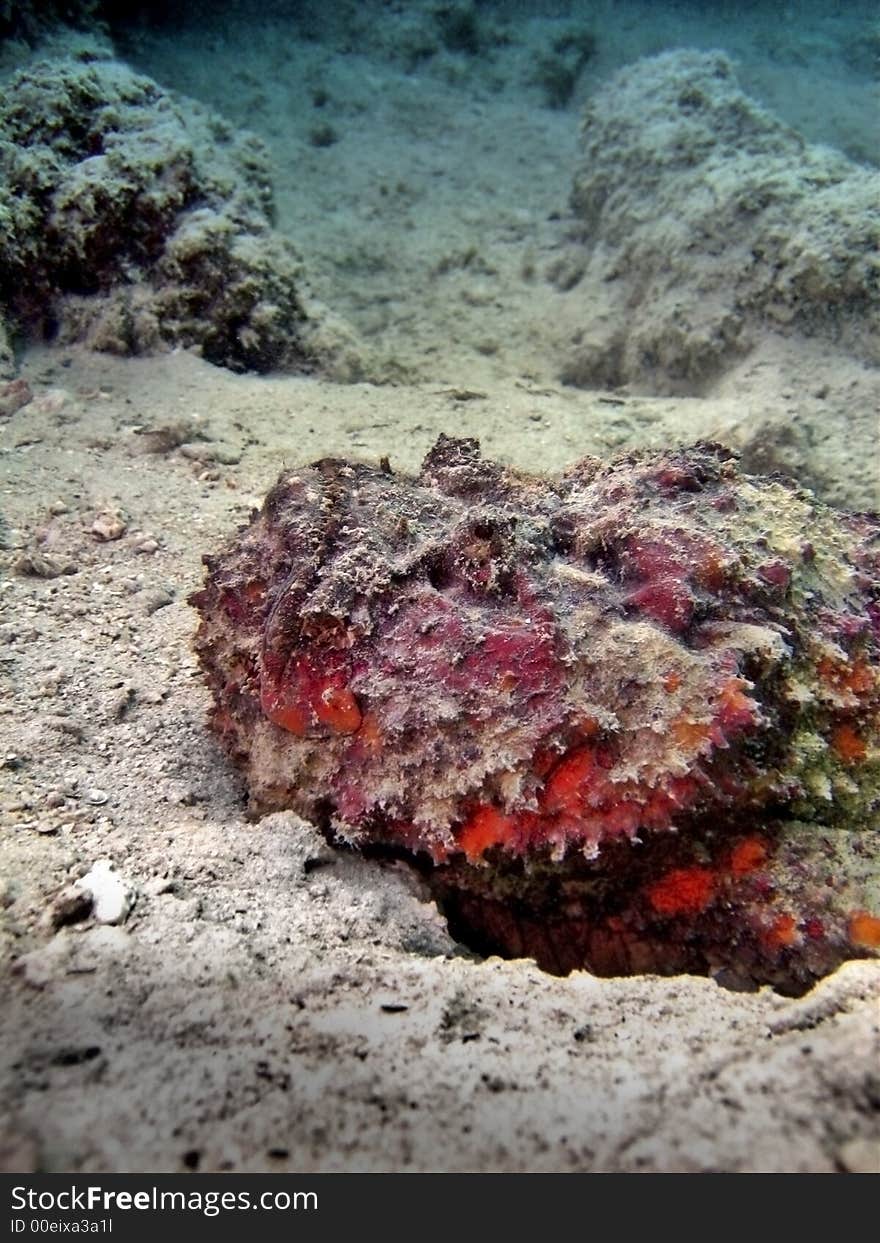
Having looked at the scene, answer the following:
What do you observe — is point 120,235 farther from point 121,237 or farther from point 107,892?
point 107,892

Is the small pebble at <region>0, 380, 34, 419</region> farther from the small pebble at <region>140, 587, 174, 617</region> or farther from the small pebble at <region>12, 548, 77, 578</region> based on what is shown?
the small pebble at <region>140, 587, 174, 617</region>

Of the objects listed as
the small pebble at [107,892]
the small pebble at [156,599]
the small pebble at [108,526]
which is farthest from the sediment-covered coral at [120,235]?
the small pebble at [107,892]

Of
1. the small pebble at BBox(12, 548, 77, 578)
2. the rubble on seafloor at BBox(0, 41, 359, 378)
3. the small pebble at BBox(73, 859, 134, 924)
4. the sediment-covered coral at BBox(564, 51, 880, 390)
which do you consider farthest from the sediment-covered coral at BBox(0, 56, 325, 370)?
the small pebble at BBox(73, 859, 134, 924)

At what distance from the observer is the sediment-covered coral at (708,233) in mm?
4457

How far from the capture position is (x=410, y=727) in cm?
174

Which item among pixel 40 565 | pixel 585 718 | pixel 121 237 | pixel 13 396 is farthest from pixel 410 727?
pixel 121 237

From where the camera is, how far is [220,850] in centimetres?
185

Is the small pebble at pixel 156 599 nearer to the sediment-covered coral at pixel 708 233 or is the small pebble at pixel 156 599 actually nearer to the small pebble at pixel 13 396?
the small pebble at pixel 13 396

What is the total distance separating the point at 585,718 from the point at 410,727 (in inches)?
16.4

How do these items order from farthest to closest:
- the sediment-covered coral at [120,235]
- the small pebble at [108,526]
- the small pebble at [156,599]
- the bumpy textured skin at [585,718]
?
the sediment-covered coral at [120,235] < the small pebble at [108,526] < the small pebble at [156,599] < the bumpy textured skin at [585,718]

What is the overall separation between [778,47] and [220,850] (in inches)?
593

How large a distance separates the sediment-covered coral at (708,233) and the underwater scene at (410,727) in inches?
1.7

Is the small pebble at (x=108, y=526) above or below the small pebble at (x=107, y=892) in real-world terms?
above
